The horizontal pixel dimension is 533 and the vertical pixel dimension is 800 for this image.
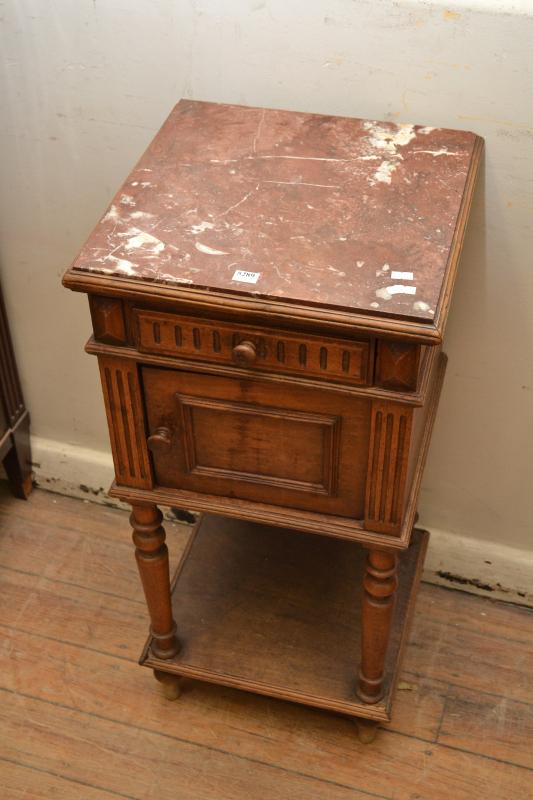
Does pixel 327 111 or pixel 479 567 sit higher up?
pixel 327 111

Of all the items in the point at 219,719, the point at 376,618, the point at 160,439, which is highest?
the point at 160,439

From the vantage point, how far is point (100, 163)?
2047mm

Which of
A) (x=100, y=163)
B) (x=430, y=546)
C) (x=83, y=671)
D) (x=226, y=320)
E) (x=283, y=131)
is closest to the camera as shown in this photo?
(x=226, y=320)

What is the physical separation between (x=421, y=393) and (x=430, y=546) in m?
0.95

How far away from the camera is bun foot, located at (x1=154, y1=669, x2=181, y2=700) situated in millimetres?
2092

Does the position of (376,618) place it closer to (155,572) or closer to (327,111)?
(155,572)

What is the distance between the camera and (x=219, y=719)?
2.10 m

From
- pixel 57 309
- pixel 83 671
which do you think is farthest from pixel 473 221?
pixel 83 671

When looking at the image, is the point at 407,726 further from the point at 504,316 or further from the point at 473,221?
the point at 473,221

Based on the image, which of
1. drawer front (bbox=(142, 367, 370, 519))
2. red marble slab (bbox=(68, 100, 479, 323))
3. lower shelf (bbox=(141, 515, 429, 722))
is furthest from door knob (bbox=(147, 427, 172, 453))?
lower shelf (bbox=(141, 515, 429, 722))

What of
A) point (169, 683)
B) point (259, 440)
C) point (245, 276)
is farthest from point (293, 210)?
point (169, 683)

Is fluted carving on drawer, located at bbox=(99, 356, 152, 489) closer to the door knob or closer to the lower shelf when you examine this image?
the door knob

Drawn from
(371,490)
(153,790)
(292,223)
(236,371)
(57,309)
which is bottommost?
(153,790)

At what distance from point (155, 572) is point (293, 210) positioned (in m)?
0.72
